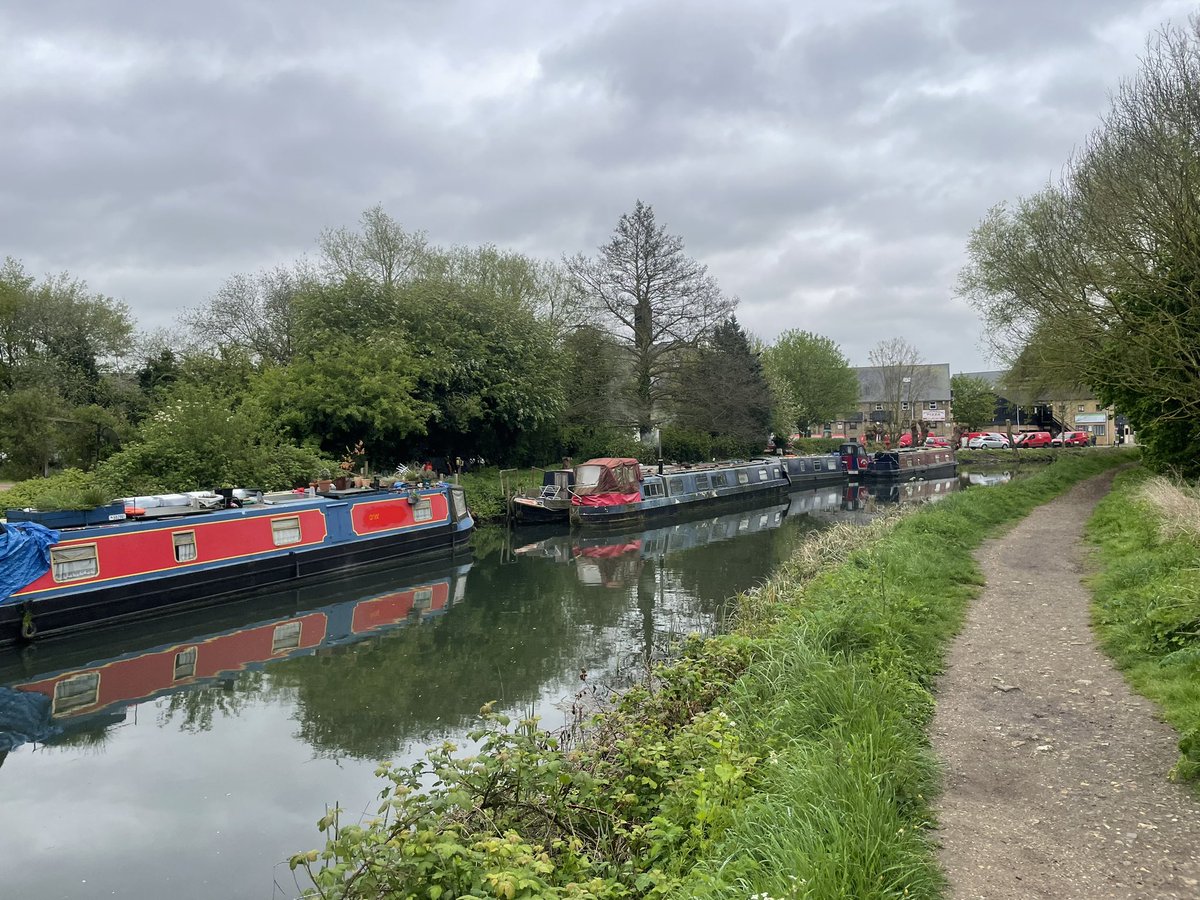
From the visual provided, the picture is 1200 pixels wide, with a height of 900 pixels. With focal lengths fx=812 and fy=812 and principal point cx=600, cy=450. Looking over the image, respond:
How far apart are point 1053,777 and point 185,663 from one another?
9.77m

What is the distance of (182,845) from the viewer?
221 inches

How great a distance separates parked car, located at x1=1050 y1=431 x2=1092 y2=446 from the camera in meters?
45.6

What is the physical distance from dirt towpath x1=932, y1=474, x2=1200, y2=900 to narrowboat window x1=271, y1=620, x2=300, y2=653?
8.41 m

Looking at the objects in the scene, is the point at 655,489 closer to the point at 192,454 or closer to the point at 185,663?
the point at 192,454

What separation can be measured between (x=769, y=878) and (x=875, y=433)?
5363cm

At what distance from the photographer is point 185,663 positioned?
10.2m

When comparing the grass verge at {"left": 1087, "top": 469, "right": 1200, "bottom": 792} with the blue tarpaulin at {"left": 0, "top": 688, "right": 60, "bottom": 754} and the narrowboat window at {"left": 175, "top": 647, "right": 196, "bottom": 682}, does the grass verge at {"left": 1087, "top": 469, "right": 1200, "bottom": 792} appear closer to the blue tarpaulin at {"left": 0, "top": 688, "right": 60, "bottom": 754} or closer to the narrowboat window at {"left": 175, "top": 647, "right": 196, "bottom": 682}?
the blue tarpaulin at {"left": 0, "top": 688, "right": 60, "bottom": 754}

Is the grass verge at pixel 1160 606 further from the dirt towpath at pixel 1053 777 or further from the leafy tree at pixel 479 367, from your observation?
the leafy tree at pixel 479 367

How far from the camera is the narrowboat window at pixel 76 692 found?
8.67 meters

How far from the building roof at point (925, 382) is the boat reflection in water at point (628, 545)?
34.4m

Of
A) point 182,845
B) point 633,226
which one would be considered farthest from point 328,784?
point 633,226

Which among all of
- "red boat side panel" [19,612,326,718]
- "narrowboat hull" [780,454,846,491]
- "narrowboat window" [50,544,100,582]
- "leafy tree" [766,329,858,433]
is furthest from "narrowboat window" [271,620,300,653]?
"leafy tree" [766,329,858,433]

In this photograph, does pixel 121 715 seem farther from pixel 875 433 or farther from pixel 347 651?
pixel 875 433

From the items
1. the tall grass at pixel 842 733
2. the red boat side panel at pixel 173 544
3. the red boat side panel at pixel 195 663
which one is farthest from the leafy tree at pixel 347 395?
the tall grass at pixel 842 733
